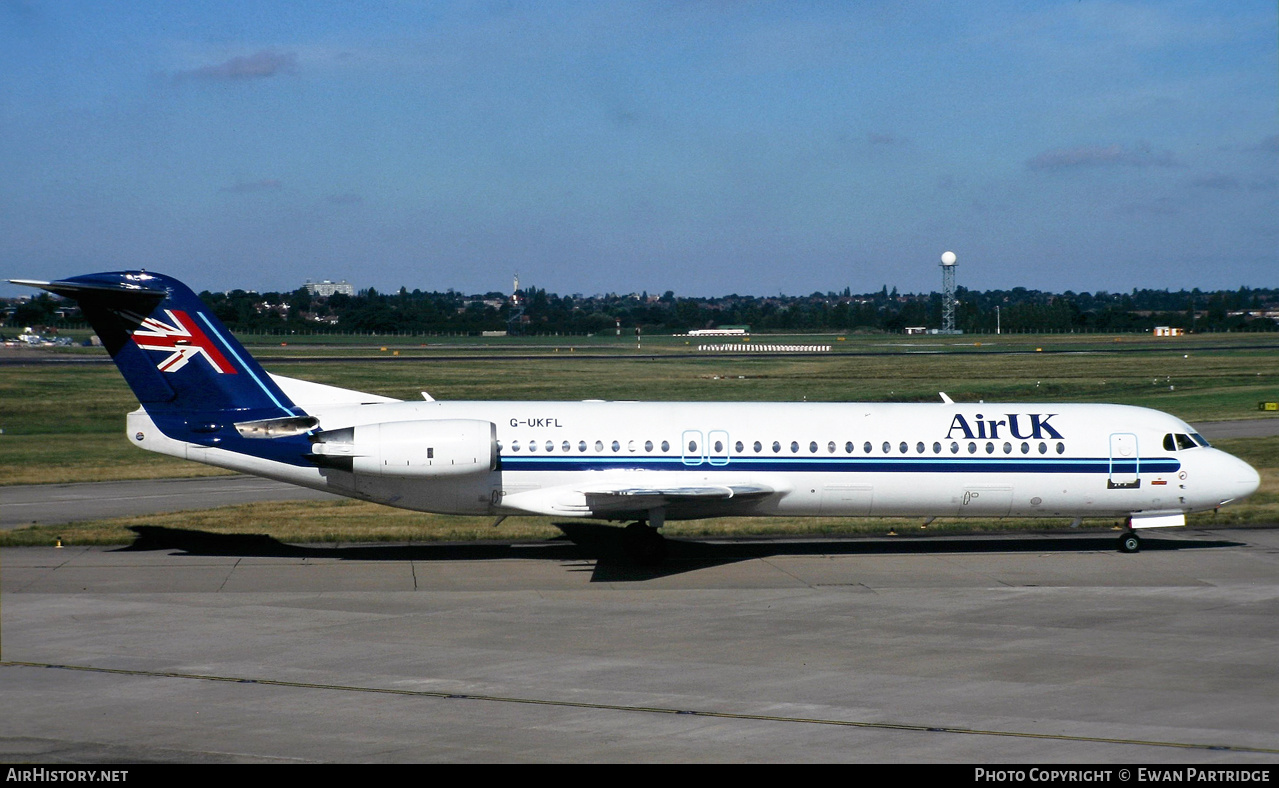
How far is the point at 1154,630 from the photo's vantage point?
17.7m

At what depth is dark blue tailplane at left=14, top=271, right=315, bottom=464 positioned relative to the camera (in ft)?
71.4

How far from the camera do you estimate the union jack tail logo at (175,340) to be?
21.9 meters

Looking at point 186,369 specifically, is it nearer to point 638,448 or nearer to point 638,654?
point 638,448

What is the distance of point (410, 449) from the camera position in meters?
21.8

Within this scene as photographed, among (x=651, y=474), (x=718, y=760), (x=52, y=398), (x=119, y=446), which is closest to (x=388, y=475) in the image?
(x=651, y=474)

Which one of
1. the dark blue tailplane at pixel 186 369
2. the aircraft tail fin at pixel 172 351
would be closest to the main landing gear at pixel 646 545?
the dark blue tailplane at pixel 186 369

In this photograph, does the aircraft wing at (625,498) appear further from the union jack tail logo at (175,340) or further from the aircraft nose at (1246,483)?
the aircraft nose at (1246,483)

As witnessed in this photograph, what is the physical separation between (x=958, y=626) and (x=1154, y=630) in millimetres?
2877

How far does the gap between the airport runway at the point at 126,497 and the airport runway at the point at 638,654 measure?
475 cm

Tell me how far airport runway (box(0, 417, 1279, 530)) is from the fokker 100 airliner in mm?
7396

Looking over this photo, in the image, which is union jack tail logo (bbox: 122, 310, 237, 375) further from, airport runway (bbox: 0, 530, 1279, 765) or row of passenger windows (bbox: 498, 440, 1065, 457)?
row of passenger windows (bbox: 498, 440, 1065, 457)

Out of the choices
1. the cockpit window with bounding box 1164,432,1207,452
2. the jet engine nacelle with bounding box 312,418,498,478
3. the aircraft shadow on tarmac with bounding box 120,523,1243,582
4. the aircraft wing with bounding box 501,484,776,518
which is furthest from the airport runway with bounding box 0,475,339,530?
the cockpit window with bounding box 1164,432,1207,452

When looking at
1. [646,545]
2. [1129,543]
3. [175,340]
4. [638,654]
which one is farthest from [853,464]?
[175,340]

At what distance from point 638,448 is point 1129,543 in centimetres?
1040
